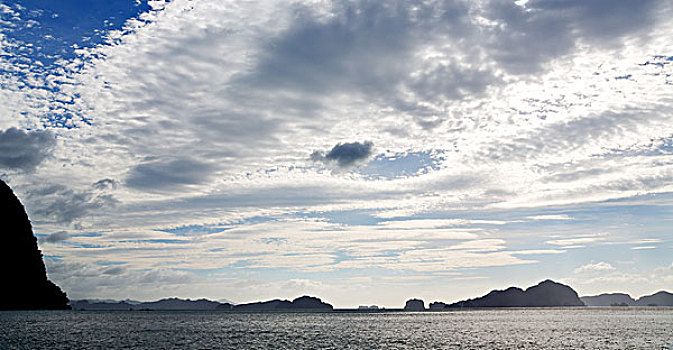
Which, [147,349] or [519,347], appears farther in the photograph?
[519,347]

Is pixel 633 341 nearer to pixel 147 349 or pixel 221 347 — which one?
pixel 221 347

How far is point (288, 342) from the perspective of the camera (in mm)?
117688

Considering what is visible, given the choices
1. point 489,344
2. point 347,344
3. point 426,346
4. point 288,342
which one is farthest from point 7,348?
point 489,344

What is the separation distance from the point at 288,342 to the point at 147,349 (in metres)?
30.2

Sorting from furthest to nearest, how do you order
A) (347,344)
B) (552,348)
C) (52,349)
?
(347,344)
(552,348)
(52,349)

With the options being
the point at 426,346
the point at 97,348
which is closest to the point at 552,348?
the point at 426,346

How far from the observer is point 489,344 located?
376 ft

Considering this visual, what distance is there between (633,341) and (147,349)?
10015cm

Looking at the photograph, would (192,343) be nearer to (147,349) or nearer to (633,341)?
(147,349)

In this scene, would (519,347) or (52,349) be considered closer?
(52,349)

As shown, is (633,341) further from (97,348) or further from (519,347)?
(97,348)

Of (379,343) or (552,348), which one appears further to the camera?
(379,343)

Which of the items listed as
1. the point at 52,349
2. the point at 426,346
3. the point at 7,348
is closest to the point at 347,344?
the point at 426,346

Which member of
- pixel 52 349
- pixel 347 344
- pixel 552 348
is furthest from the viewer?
pixel 347 344
